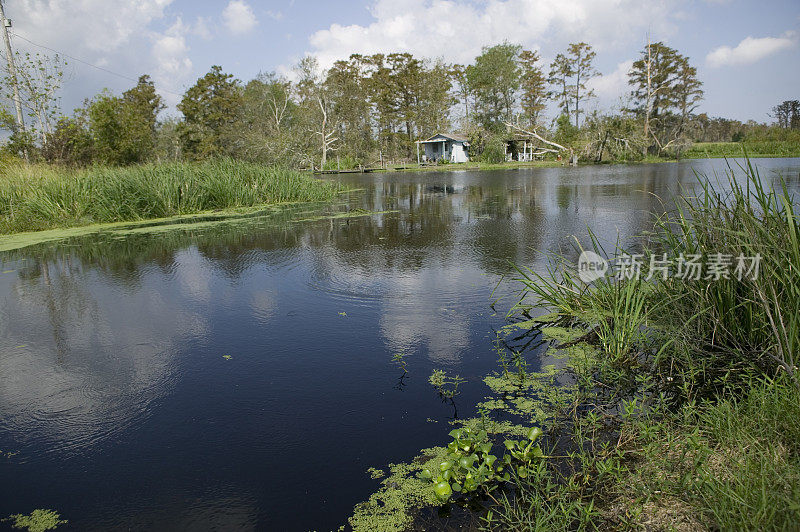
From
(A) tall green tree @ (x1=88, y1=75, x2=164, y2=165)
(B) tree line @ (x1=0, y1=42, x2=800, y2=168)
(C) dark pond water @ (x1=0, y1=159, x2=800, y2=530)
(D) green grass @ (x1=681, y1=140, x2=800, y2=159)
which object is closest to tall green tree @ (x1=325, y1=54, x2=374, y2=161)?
(B) tree line @ (x1=0, y1=42, x2=800, y2=168)

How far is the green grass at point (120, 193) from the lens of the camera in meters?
11.9

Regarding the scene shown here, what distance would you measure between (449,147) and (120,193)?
3916 cm

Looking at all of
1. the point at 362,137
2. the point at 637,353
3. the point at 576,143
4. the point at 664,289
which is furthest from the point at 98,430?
the point at 362,137

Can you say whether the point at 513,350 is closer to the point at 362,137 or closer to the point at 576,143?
the point at 576,143

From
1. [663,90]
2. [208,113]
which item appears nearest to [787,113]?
[663,90]

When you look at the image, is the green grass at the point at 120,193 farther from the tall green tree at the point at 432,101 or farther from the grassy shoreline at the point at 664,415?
the tall green tree at the point at 432,101

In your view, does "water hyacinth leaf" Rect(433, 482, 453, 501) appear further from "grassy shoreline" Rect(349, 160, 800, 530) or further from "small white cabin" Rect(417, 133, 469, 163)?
"small white cabin" Rect(417, 133, 469, 163)

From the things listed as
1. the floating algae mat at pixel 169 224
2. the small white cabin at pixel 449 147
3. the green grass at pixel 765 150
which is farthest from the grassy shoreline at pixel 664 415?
the small white cabin at pixel 449 147

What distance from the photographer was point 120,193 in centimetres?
1252

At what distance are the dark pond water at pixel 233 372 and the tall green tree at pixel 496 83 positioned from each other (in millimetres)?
48137

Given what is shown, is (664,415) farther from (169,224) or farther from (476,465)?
(169,224)

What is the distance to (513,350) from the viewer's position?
13.1 ft

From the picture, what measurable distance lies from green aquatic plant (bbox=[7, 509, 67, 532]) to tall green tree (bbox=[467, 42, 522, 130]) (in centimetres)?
5276

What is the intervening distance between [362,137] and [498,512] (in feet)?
172
